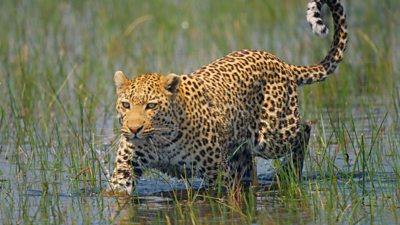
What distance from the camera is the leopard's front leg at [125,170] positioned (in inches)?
344

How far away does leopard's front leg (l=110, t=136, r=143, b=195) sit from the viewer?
28.6ft

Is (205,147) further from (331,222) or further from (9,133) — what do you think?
(9,133)

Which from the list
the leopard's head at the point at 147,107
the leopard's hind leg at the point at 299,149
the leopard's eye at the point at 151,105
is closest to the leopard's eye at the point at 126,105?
the leopard's head at the point at 147,107

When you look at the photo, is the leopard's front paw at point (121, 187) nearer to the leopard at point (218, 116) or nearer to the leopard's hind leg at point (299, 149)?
the leopard at point (218, 116)

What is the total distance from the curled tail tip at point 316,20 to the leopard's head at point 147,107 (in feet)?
5.03

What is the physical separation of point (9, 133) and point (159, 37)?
16.2ft

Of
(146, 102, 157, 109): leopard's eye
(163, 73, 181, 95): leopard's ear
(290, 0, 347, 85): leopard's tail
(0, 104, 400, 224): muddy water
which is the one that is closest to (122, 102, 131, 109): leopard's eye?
(146, 102, 157, 109): leopard's eye

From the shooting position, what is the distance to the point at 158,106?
8.45 meters

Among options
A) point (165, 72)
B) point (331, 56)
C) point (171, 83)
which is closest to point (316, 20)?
point (331, 56)

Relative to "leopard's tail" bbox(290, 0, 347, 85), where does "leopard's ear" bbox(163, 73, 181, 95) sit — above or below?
below

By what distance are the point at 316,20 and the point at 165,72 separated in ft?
15.6

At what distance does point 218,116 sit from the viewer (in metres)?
9.05

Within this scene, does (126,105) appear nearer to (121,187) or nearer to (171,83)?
(171,83)

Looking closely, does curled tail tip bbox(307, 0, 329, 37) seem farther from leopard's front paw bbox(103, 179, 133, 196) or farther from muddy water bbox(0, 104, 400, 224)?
leopard's front paw bbox(103, 179, 133, 196)
